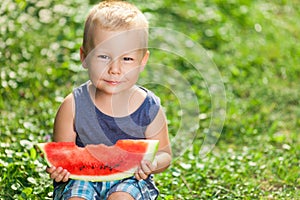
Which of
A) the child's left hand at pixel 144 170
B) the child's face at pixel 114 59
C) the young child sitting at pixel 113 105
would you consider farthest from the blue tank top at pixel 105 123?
the child's left hand at pixel 144 170

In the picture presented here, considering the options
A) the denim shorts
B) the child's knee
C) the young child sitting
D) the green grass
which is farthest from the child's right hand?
the green grass

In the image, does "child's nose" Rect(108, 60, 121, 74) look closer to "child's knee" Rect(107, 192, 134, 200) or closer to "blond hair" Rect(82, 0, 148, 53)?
"blond hair" Rect(82, 0, 148, 53)

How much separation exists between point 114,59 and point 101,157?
0.55 metres

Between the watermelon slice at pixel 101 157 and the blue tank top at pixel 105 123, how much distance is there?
89mm

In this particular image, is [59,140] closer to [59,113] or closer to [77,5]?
[59,113]

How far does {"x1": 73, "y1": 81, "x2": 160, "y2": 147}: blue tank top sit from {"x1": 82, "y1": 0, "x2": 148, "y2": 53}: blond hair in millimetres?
309

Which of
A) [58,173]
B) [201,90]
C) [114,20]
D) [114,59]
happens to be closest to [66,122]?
[58,173]

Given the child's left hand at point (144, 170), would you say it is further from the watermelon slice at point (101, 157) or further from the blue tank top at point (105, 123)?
the blue tank top at point (105, 123)

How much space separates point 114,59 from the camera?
3674 mm

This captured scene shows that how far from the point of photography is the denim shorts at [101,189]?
12.1ft

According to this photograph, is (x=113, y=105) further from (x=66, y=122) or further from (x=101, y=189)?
(x=101, y=189)

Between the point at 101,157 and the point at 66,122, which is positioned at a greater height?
the point at 66,122

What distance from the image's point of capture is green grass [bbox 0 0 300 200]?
455 centimetres

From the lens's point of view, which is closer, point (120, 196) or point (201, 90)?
point (120, 196)
